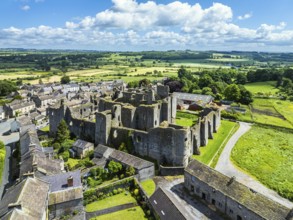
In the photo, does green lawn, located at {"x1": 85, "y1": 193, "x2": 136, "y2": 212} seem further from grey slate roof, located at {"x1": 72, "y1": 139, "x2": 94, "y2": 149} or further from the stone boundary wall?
grey slate roof, located at {"x1": 72, "y1": 139, "x2": 94, "y2": 149}

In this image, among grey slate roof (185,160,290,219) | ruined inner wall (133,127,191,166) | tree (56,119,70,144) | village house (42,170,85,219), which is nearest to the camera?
grey slate roof (185,160,290,219)

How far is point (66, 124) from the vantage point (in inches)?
2207

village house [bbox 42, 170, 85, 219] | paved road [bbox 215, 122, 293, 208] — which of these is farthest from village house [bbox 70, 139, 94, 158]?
paved road [bbox 215, 122, 293, 208]

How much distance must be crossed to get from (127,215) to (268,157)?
30.4 metres

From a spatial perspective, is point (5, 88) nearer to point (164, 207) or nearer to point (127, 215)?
point (127, 215)

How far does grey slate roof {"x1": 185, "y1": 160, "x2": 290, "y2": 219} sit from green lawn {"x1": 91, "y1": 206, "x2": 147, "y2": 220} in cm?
→ 905

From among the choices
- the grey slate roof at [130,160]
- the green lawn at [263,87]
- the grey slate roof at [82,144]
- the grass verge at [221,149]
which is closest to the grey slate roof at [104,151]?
the grey slate roof at [130,160]

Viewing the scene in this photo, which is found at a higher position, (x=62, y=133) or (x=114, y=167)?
(x=62, y=133)

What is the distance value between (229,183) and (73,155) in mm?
28390

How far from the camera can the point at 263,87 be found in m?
129

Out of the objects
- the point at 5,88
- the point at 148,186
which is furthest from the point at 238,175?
the point at 5,88

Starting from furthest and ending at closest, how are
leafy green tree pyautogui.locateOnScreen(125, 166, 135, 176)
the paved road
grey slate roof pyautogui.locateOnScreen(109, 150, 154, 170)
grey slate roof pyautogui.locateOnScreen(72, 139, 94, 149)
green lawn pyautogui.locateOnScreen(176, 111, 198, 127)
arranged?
green lawn pyautogui.locateOnScreen(176, 111, 198, 127), grey slate roof pyautogui.locateOnScreen(72, 139, 94, 149), grey slate roof pyautogui.locateOnScreen(109, 150, 154, 170), leafy green tree pyautogui.locateOnScreen(125, 166, 135, 176), the paved road

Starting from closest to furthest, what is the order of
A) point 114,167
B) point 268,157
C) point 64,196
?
point 64,196 < point 114,167 < point 268,157

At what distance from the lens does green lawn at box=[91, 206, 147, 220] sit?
104ft
